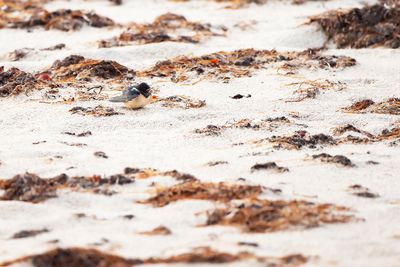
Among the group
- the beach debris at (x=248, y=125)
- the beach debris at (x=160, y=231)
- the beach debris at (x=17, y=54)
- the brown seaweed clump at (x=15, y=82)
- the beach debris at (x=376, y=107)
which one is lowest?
the beach debris at (x=160, y=231)

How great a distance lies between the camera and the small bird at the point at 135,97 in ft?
19.1

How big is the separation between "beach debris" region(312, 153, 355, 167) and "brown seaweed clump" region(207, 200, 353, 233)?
67 centimetres

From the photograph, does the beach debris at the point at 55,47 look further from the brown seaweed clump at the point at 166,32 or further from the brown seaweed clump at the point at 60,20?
the brown seaweed clump at the point at 60,20

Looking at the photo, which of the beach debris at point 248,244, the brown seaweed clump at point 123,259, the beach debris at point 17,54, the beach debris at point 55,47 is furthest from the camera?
the beach debris at point 55,47

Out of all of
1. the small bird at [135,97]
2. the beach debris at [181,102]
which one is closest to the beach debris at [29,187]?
the small bird at [135,97]

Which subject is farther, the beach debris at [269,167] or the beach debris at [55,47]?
the beach debris at [55,47]

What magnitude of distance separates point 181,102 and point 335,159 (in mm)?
1853

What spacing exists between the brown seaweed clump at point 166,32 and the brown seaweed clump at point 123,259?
495cm

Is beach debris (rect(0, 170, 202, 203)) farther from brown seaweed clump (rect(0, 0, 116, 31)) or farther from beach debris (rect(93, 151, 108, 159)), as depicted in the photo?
brown seaweed clump (rect(0, 0, 116, 31))

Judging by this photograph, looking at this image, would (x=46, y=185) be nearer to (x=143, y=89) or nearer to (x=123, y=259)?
(x=123, y=259)

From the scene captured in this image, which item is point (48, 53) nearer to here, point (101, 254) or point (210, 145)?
point (210, 145)

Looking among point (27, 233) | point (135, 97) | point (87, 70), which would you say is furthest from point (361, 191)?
point (87, 70)

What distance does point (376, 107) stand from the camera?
19.4ft

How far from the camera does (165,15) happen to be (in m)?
9.29
